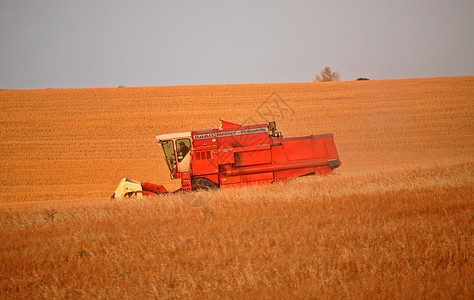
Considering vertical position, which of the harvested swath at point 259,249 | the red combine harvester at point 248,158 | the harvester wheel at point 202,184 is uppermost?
the red combine harvester at point 248,158

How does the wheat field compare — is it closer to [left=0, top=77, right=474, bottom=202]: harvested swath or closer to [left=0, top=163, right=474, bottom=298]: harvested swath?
[left=0, top=163, right=474, bottom=298]: harvested swath

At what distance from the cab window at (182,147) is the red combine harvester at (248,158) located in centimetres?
36

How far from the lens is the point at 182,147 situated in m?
13.7

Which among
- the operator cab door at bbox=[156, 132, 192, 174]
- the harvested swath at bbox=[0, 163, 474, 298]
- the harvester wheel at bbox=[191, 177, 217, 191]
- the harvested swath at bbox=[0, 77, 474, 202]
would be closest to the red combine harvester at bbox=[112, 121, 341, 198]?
the harvester wheel at bbox=[191, 177, 217, 191]

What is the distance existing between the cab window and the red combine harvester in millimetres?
362

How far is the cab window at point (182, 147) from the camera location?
13641 millimetres

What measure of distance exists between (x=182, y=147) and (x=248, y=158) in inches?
92.4

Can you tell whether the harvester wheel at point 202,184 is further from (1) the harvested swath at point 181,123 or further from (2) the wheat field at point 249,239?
(1) the harvested swath at point 181,123

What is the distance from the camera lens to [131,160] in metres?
23.0

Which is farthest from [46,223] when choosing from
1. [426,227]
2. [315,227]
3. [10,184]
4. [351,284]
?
[10,184]

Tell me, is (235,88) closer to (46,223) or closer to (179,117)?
(179,117)

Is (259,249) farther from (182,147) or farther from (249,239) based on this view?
(182,147)

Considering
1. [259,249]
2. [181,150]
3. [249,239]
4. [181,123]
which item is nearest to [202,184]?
[181,150]

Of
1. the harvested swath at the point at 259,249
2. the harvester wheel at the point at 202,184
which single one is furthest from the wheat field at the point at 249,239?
the harvester wheel at the point at 202,184
